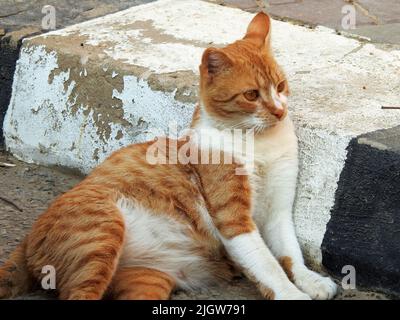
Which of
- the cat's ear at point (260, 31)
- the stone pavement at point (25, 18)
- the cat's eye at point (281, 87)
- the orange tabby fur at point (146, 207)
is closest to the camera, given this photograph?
the orange tabby fur at point (146, 207)

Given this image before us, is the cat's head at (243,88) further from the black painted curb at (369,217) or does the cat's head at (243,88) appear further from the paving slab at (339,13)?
the paving slab at (339,13)

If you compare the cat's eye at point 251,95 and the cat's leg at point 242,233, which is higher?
the cat's eye at point 251,95

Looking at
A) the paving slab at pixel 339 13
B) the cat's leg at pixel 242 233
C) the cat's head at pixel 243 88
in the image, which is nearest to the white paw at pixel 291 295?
the cat's leg at pixel 242 233

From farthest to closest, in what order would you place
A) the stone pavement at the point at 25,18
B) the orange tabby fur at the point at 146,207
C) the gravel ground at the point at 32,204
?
1. the stone pavement at the point at 25,18
2. the gravel ground at the point at 32,204
3. the orange tabby fur at the point at 146,207

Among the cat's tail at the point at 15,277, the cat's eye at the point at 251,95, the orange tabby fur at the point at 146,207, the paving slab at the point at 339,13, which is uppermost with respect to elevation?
the cat's eye at the point at 251,95

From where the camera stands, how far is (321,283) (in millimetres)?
3689

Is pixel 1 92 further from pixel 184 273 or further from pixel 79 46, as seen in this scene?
pixel 184 273

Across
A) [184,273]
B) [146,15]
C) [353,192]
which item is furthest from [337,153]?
[146,15]

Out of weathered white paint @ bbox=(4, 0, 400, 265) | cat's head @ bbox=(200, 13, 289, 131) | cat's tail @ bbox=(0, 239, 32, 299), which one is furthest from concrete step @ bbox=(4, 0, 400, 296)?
cat's tail @ bbox=(0, 239, 32, 299)

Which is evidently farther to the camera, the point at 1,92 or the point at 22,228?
the point at 1,92

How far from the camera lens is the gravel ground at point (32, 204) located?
3791 mm

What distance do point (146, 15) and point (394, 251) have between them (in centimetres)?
258

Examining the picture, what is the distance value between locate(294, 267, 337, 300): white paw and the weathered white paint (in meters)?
0.19

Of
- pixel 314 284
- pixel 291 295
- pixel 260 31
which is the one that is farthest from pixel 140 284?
pixel 260 31
